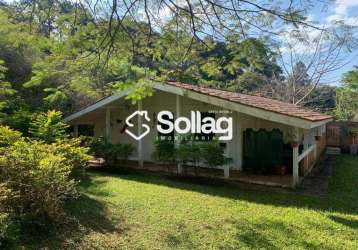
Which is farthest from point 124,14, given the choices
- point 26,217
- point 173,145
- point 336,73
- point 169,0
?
point 336,73

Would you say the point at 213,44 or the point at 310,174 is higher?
the point at 213,44

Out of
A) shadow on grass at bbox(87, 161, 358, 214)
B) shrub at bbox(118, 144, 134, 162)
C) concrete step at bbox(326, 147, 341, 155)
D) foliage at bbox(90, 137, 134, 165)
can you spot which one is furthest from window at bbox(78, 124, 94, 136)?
concrete step at bbox(326, 147, 341, 155)

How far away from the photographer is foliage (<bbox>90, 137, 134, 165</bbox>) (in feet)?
42.3

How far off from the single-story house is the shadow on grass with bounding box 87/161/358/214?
821mm

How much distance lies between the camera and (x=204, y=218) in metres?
6.88

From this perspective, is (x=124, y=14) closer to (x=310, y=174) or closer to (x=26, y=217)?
(x=26, y=217)

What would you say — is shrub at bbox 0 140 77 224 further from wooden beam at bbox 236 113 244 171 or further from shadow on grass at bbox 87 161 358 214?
wooden beam at bbox 236 113 244 171

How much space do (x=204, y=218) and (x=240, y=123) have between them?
6036 millimetres

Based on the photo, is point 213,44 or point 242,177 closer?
point 213,44

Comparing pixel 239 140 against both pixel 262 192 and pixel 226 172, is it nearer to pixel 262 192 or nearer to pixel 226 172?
pixel 226 172

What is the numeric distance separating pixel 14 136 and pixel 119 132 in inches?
304


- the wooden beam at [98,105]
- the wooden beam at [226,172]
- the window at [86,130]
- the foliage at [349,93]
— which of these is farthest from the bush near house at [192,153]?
the foliage at [349,93]

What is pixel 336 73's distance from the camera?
26234mm

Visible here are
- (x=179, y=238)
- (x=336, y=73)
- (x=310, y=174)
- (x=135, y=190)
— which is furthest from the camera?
(x=336, y=73)
